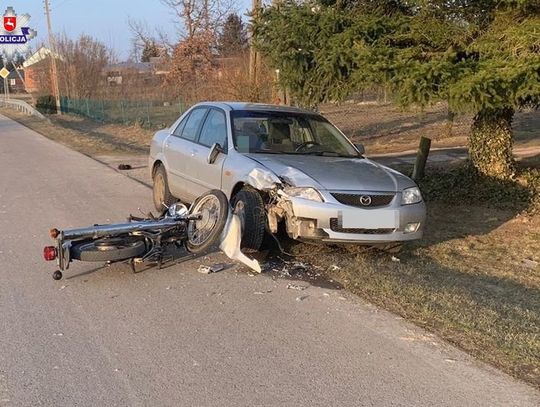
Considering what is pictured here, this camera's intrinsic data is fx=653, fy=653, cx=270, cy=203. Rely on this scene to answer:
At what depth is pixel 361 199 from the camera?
20.4ft

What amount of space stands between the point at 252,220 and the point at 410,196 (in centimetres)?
164

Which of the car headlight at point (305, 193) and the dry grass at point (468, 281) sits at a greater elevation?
the car headlight at point (305, 193)

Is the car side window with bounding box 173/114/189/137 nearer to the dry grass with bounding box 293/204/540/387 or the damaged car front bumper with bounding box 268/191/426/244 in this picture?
the dry grass with bounding box 293/204/540/387

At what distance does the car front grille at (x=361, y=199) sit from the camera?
243 inches

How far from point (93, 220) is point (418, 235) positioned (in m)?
4.26

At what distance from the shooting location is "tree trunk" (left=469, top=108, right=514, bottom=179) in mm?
10281

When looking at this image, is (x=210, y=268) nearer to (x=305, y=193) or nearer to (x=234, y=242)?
(x=234, y=242)

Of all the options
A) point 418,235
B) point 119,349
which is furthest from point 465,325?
point 119,349

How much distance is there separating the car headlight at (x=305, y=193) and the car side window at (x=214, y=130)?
4.88 ft

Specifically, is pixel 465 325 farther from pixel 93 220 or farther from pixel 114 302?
pixel 93 220

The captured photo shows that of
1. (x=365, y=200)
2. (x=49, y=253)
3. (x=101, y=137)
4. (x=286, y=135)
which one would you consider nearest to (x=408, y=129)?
(x=101, y=137)

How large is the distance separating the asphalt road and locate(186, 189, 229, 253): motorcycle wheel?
28cm

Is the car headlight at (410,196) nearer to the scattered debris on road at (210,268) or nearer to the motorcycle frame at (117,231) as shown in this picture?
the scattered debris on road at (210,268)

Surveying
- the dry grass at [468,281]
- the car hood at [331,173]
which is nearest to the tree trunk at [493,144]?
the dry grass at [468,281]
